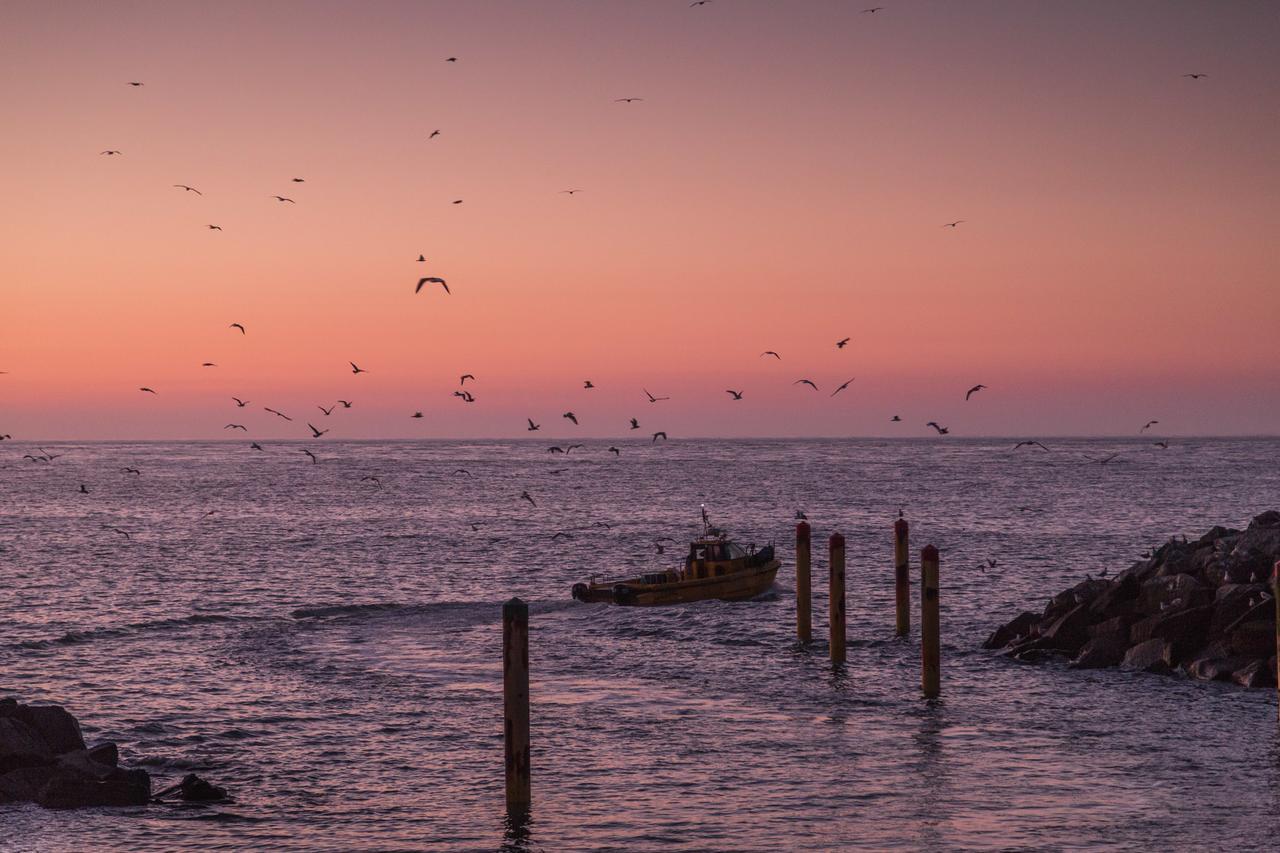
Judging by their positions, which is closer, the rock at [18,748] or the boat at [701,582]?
the rock at [18,748]

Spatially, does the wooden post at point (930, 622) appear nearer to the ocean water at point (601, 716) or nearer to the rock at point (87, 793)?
the ocean water at point (601, 716)

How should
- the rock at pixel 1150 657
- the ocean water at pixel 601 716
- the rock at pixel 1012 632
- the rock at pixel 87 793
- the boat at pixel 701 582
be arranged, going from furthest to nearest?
the boat at pixel 701 582
the rock at pixel 1012 632
the rock at pixel 1150 657
the rock at pixel 87 793
the ocean water at pixel 601 716

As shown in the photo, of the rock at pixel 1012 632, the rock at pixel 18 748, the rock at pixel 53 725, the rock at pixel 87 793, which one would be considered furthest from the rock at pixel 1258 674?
the rock at pixel 18 748

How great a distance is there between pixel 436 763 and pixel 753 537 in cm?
5734

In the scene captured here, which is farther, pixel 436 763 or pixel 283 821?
pixel 436 763

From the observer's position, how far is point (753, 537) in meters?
79.1

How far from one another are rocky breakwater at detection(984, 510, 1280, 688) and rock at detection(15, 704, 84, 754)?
74.5 feet

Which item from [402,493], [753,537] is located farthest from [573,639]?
[402,493]

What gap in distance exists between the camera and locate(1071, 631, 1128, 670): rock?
30.0 m

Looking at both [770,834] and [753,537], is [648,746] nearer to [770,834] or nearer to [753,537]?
[770,834]

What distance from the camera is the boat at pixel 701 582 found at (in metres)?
42.9

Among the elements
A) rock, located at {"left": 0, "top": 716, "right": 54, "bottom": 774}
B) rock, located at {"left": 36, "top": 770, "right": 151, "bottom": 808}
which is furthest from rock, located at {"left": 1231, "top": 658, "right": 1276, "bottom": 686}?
rock, located at {"left": 0, "top": 716, "right": 54, "bottom": 774}

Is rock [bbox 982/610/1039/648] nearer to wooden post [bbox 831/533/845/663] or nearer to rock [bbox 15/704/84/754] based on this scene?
wooden post [bbox 831/533/845/663]

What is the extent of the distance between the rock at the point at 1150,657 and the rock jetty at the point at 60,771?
2102 centimetres
